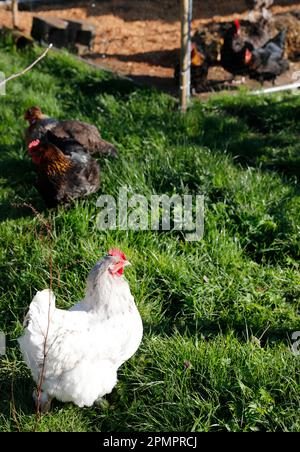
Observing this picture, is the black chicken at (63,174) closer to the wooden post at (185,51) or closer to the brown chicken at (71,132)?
the brown chicken at (71,132)

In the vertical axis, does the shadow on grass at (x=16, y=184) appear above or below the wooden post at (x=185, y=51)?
below

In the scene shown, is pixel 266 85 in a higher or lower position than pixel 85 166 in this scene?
higher

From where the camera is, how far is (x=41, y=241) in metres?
4.61

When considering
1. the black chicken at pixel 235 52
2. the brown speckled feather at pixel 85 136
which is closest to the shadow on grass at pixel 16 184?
the brown speckled feather at pixel 85 136

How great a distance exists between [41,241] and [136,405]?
1562 mm

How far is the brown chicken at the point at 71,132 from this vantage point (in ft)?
19.4

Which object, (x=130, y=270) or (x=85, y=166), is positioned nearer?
(x=130, y=270)

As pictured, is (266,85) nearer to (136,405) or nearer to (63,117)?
(63,117)

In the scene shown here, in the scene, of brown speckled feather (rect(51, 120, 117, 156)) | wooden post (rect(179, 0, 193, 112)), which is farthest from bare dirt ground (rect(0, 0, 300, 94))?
brown speckled feather (rect(51, 120, 117, 156))

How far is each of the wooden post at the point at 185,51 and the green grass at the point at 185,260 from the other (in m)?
0.20

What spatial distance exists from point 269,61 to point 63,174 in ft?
12.0

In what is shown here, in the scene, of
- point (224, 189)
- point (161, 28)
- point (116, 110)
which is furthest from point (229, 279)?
point (161, 28)

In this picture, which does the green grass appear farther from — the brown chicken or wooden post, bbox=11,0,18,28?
wooden post, bbox=11,0,18,28

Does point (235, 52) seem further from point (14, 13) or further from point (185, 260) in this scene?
point (185, 260)
